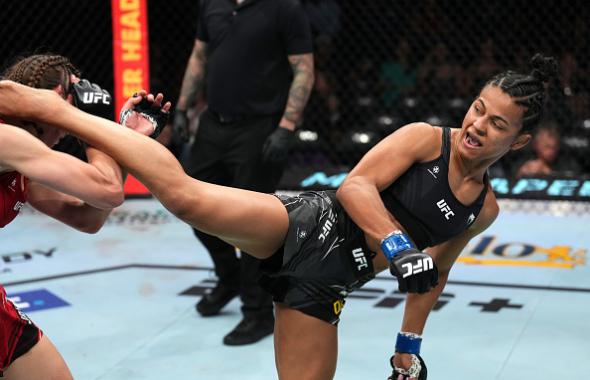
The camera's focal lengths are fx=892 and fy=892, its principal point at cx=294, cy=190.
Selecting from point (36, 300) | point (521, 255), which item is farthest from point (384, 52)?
point (36, 300)

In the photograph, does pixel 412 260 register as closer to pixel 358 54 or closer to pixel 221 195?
pixel 221 195

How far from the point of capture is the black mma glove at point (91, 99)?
6.50ft

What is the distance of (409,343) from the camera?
8.32 feet

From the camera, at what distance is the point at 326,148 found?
20.6 ft

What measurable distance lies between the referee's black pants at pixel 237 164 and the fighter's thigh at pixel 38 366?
1438 mm

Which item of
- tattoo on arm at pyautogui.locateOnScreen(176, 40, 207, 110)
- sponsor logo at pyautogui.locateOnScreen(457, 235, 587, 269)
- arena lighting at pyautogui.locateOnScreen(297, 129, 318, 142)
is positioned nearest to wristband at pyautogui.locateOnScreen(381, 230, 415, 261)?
tattoo on arm at pyautogui.locateOnScreen(176, 40, 207, 110)

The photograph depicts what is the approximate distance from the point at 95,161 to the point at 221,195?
0.37m

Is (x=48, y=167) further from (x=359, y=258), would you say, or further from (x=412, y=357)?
(x=412, y=357)

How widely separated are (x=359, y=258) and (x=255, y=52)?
146 cm

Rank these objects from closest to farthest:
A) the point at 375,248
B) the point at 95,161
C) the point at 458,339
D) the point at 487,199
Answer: the point at 95,161 < the point at 375,248 < the point at 487,199 < the point at 458,339

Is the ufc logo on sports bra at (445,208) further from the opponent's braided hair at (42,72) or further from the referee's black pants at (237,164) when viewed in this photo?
the referee's black pants at (237,164)

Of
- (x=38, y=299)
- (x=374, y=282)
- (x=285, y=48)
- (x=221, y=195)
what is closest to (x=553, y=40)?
(x=374, y=282)

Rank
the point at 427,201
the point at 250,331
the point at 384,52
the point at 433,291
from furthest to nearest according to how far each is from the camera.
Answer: the point at 384,52 < the point at 250,331 < the point at 433,291 < the point at 427,201

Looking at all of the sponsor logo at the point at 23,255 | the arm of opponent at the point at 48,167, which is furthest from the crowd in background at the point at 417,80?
the arm of opponent at the point at 48,167
